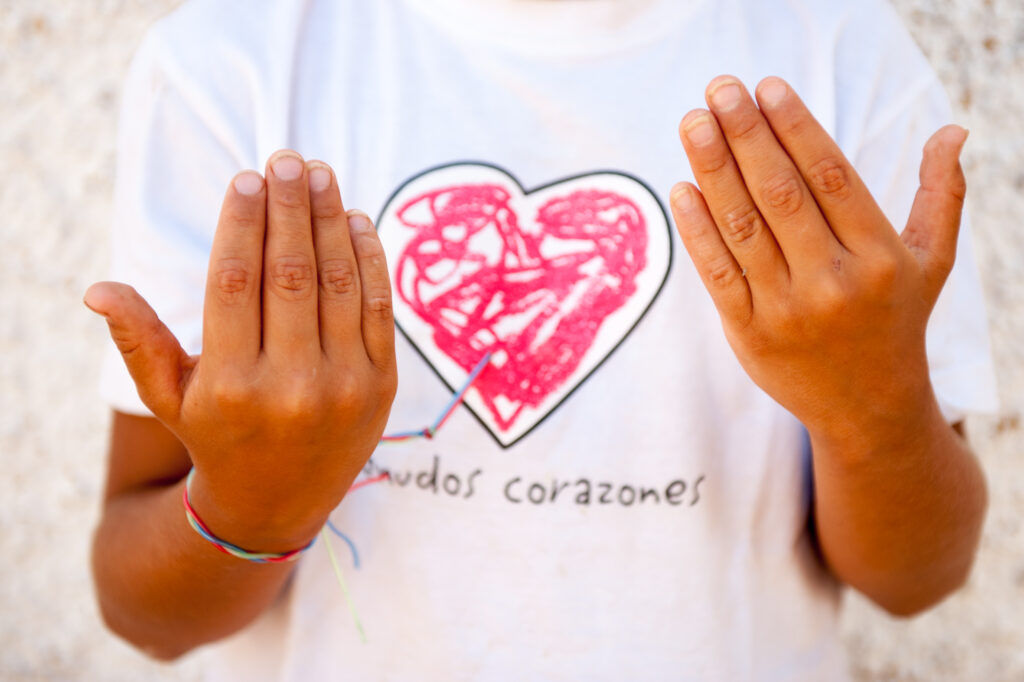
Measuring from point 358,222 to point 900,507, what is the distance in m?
0.48

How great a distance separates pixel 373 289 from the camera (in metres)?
0.52

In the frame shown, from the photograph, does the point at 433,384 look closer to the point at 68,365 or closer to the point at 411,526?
the point at 411,526

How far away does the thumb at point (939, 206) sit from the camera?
1.71 feet

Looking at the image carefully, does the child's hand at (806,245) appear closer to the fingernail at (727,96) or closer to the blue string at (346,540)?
the fingernail at (727,96)

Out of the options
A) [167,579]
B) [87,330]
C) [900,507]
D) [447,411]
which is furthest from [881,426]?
[87,330]

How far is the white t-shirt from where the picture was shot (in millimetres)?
679

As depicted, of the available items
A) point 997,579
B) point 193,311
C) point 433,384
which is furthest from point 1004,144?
point 193,311

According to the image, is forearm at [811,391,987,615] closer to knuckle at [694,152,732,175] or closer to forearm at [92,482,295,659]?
knuckle at [694,152,732,175]

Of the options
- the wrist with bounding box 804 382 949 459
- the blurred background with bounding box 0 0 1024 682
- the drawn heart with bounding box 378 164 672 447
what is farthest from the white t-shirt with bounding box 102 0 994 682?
the blurred background with bounding box 0 0 1024 682

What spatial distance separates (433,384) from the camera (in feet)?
2.24

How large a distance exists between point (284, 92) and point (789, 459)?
0.53 m


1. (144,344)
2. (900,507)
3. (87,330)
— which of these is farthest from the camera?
(87,330)

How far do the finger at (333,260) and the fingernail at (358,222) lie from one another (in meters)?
0.01

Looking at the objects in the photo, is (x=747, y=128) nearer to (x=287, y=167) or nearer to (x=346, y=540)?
(x=287, y=167)
